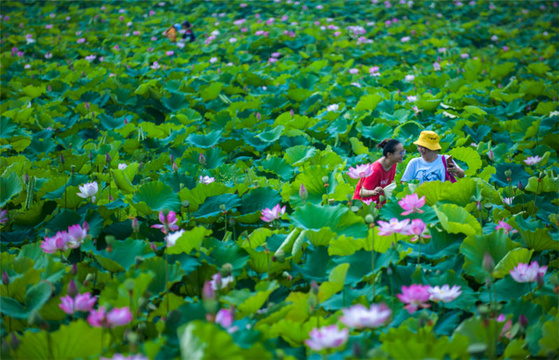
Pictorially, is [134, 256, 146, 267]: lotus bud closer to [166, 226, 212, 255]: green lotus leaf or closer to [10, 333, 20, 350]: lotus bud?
[166, 226, 212, 255]: green lotus leaf

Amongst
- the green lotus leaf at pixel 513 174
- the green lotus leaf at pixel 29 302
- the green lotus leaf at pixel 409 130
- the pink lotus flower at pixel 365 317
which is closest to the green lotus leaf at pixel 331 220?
the pink lotus flower at pixel 365 317

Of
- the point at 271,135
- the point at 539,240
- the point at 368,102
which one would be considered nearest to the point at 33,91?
the point at 271,135

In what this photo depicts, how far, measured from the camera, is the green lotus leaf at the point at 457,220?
177cm

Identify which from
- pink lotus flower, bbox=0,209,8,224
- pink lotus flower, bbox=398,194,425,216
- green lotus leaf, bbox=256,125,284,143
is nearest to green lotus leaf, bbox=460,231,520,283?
pink lotus flower, bbox=398,194,425,216

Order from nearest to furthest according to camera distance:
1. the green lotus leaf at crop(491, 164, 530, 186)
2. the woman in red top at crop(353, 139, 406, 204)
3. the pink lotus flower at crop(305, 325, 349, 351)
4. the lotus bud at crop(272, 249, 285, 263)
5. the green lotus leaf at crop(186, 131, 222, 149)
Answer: the pink lotus flower at crop(305, 325, 349, 351), the lotus bud at crop(272, 249, 285, 263), the woman in red top at crop(353, 139, 406, 204), the green lotus leaf at crop(491, 164, 530, 186), the green lotus leaf at crop(186, 131, 222, 149)

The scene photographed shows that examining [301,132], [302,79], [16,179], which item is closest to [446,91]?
[302,79]

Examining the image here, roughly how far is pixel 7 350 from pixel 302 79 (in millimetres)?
4080

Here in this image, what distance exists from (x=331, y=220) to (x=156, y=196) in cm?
77

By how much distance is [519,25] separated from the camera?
805 cm

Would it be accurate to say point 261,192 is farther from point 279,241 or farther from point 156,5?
point 156,5

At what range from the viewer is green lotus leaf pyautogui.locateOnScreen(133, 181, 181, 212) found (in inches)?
81.8

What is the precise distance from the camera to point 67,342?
1.18 m

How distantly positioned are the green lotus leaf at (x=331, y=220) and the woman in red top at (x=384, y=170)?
65 centimetres

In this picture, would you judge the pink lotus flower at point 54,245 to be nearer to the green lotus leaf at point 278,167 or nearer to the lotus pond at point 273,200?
the lotus pond at point 273,200
